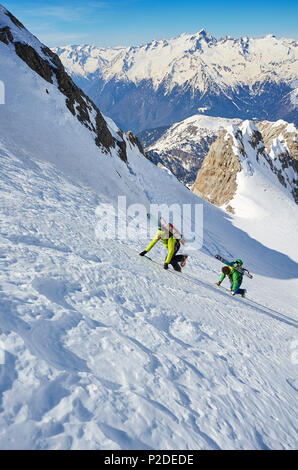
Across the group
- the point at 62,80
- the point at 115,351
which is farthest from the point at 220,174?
the point at 115,351

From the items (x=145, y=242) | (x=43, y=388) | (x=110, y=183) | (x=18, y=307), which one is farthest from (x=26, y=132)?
(x=43, y=388)

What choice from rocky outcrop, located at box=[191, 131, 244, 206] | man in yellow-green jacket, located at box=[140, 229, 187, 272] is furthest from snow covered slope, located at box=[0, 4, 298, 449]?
rocky outcrop, located at box=[191, 131, 244, 206]

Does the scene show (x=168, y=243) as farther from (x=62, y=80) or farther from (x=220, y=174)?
(x=220, y=174)

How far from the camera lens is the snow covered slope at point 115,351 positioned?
4.00 metres

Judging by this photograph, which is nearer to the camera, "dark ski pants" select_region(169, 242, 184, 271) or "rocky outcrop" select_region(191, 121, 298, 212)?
"dark ski pants" select_region(169, 242, 184, 271)

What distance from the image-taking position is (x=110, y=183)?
2411 cm

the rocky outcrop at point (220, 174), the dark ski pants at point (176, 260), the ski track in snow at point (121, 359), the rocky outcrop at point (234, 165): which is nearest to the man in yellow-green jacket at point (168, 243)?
the dark ski pants at point (176, 260)

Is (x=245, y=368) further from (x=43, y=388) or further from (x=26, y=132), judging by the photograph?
(x=26, y=132)

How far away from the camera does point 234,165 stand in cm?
6419

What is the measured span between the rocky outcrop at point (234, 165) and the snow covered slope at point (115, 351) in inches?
1929

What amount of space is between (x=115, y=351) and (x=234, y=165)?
6458 centimetres

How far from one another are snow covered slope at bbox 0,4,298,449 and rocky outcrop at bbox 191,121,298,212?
49.0 metres

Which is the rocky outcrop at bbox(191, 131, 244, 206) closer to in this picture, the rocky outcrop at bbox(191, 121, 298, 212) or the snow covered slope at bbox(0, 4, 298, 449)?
the rocky outcrop at bbox(191, 121, 298, 212)

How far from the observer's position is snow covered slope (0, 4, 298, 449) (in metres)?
4.00
